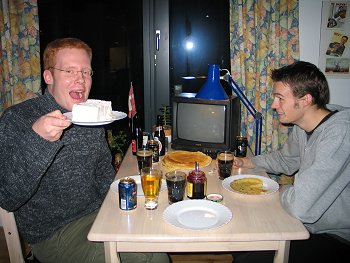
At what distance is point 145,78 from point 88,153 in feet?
5.75

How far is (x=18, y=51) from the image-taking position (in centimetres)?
290

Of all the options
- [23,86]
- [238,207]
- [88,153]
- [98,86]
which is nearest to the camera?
[238,207]

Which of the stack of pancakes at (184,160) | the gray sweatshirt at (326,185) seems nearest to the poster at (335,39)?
the gray sweatshirt at (326,185)

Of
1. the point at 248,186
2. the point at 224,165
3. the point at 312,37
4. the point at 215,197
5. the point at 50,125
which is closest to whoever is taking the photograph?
the point at 50,125

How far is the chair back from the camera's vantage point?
1.48 meters

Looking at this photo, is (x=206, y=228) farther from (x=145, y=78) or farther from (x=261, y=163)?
(x=145, y=78)

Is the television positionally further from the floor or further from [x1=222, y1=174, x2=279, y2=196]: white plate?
the floor

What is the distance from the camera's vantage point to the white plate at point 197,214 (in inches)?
52.9

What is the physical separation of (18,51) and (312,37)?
2.84m

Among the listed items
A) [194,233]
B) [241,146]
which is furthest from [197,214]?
[241,146]

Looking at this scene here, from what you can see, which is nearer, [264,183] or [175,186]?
[175,186]

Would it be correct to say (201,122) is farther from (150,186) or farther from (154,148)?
(150,186)

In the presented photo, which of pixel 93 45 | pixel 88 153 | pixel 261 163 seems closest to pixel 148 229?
pixel 88 153

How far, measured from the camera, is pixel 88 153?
69.6 inches
